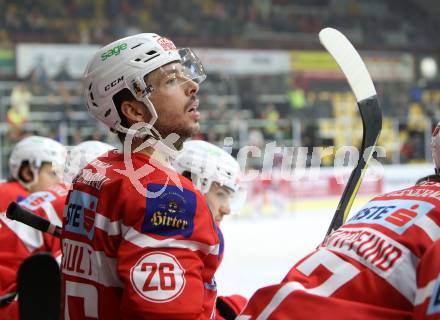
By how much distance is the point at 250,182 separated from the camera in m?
8.52

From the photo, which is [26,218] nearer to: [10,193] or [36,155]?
[10,193]

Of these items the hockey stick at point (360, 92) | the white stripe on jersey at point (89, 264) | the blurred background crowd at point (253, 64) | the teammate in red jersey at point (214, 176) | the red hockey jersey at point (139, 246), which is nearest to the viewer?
the red hockey jersey at point (139, 246)

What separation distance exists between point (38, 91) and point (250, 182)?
3316 millimetres

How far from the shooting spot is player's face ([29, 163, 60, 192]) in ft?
10.5

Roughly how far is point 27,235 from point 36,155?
76 cm

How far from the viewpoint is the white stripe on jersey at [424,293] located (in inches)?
40.8

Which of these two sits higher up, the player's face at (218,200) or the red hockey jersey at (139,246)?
the red hockey jersey at (139,246)

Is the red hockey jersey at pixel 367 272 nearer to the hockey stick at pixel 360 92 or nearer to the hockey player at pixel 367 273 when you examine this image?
the hockey player at pixel 367 273

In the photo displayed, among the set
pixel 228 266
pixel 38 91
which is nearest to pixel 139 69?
pixel 228 266

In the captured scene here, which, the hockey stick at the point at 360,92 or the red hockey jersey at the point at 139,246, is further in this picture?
the hockey stick at the point at 360,92

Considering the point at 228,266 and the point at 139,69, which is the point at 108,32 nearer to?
the point at 228,266

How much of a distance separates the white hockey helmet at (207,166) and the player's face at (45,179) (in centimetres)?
95

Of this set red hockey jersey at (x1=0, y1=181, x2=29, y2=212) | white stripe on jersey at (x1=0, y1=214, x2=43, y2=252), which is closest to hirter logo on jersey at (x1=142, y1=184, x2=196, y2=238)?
white stripe on jersey at (x1=0, y1=214, x2=43, y2=252)

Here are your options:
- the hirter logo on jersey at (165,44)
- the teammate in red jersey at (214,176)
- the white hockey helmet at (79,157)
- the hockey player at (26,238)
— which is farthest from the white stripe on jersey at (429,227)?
the white hockey helmet at (79,157)
